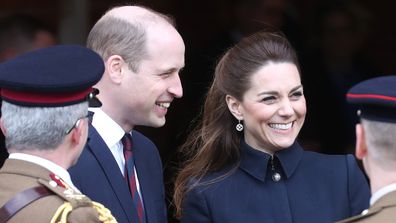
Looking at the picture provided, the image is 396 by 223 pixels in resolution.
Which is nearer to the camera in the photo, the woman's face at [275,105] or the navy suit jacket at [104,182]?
the navy suit jacket at [104,182]

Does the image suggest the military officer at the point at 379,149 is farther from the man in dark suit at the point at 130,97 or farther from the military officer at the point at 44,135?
the man in dark suit at the point at 130,97

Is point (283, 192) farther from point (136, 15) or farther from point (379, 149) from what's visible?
point (379, 149)

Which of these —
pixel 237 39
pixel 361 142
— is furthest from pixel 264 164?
pixel 237 39

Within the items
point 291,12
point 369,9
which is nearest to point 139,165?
point 291,12

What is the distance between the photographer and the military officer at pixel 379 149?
290 centimetres

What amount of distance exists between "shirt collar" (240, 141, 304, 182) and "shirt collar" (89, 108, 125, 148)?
46 cm

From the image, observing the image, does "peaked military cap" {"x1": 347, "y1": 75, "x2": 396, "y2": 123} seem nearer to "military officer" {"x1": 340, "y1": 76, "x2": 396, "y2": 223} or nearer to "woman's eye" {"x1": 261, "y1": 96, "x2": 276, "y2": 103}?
"military officer" {"x1": 340, "y1": 76, "x2": 396, "y2": 223}

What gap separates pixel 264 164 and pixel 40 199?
112cm

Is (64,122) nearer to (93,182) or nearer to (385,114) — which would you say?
(93,182)

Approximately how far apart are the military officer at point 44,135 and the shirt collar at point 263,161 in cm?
93

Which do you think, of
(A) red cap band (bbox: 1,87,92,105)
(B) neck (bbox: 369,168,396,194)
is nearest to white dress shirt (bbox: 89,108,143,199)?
(A) red cap band (bbox: 1,87,92,105)

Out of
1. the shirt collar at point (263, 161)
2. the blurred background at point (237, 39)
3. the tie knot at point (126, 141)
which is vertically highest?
the tie knot at point (126, 141)

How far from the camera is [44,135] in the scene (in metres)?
2.91

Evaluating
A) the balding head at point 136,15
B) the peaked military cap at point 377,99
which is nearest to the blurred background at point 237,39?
the balding head at point 136,15
